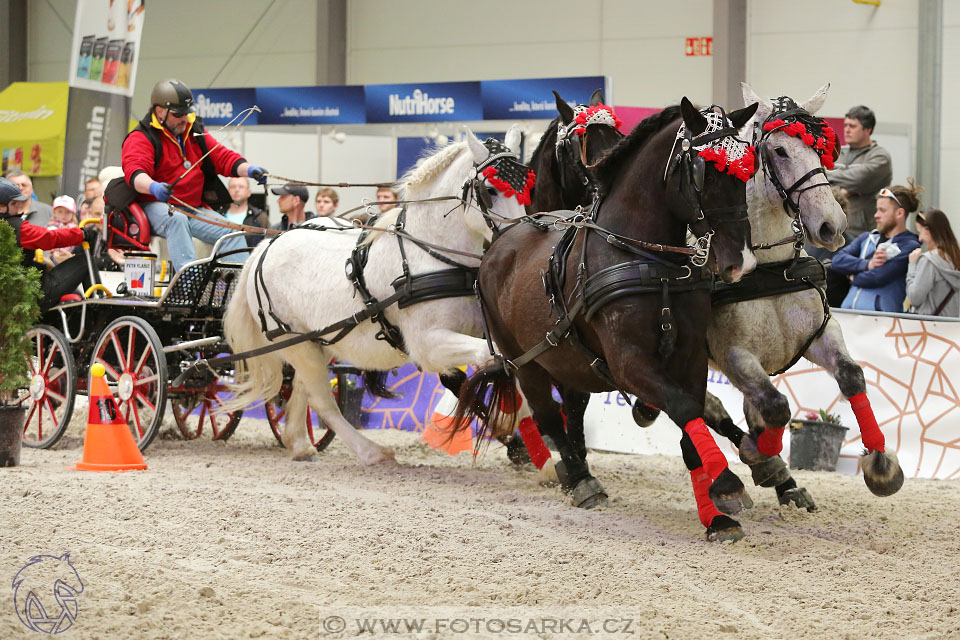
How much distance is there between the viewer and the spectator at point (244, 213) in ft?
27.0

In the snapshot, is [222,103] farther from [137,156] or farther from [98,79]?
[137,156]

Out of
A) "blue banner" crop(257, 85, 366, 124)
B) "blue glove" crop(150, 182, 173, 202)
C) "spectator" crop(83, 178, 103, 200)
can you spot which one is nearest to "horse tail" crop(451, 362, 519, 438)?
"blue glove" crop(150, 182, 173, 202)

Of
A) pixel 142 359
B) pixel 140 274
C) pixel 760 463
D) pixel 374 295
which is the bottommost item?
pixel 760 463

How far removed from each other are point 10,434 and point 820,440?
491 centimetres

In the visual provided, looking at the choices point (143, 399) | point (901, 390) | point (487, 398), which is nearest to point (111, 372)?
point (143, 399)

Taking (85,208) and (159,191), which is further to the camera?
(85,208)

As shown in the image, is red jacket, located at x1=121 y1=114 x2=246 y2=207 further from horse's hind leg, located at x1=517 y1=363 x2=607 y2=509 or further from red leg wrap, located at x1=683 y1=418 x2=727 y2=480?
red leg wrap, located at x1=683 y1=418 x2=727 y2=480

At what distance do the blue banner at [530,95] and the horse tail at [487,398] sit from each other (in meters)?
6.31

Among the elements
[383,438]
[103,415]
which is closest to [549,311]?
[103,415]

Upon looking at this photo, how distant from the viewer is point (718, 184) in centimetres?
404

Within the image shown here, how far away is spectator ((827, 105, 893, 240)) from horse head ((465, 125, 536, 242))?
3846 mm

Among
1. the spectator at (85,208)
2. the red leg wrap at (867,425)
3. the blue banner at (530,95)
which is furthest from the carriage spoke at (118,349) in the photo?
the blue banner at (530,95)

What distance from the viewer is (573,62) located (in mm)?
15438

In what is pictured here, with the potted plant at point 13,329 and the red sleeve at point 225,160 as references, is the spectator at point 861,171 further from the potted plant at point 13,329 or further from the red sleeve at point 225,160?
the potted plant at point 13,329
